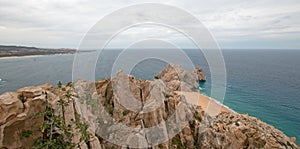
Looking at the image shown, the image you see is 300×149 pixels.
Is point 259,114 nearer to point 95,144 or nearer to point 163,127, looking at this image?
point 163,127

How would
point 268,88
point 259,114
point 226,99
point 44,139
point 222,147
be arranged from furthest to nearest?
point 268,88, point 226,99, point 259,114, point 222,147, point 44,139

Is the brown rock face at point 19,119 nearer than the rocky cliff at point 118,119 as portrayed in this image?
Yes

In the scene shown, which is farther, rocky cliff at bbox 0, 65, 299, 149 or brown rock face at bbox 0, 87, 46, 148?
rocky cliff at bbox 0, 65, 299, 149

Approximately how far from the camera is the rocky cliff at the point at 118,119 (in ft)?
52.6

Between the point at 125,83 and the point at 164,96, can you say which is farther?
the point at 164,96

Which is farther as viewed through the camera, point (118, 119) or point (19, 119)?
point (118, 119)

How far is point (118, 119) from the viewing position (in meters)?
24.4

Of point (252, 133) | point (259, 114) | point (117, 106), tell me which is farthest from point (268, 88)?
point (117, 106)

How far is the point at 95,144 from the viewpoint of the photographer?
19000 millimetres

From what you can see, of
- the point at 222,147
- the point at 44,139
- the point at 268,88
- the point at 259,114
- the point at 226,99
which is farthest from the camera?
the point at 268,88

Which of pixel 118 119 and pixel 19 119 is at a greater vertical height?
pixel 19 119

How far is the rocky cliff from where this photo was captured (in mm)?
16031

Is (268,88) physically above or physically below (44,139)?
below

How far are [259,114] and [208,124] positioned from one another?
42.8 meters
